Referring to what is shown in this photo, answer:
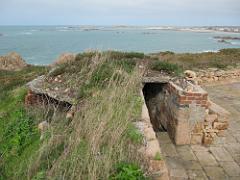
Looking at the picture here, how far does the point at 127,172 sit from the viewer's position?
3.08m

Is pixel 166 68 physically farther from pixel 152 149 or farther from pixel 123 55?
pixel 152 149

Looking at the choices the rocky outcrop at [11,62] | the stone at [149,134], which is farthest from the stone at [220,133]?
the rocky outcrop at [11,62]

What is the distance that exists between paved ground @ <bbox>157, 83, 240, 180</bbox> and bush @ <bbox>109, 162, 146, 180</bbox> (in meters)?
1.34

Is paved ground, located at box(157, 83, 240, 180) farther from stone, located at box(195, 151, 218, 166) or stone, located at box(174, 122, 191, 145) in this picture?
stone, located at box(174, 122, 191, 145)

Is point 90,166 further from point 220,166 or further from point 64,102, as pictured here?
point 64,102

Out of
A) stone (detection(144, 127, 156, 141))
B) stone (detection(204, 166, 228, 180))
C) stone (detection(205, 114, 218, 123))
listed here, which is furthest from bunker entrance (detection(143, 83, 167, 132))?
stone (detection(144, 127, 156, 141))

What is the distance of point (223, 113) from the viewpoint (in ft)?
18.3

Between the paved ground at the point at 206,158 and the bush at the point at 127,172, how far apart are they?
1337 mm

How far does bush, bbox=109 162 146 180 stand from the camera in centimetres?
304

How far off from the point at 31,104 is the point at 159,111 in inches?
115

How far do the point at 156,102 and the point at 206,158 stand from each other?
2424 millimetres

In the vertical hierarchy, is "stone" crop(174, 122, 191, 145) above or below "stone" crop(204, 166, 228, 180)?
above

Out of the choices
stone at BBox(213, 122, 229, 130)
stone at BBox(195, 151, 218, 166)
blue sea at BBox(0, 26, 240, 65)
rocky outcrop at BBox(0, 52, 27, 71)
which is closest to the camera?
stone at BBox(195, 151, 218, 166)

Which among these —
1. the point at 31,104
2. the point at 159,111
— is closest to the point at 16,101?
the point at 31,104
